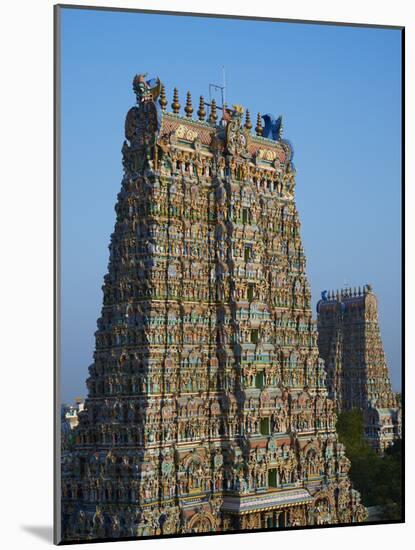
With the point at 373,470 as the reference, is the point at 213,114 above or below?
above

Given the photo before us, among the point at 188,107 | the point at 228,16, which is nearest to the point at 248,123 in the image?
the point at 188,107

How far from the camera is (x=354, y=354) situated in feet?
130

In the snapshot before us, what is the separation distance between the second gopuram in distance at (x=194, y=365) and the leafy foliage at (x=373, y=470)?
1.42ft

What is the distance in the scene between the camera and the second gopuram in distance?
2788 cm

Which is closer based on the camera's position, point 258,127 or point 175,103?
point 175,103

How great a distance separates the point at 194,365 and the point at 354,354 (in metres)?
11.5

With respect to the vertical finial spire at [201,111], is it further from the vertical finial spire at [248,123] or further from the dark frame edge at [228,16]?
the dark frame edge at [228,16]

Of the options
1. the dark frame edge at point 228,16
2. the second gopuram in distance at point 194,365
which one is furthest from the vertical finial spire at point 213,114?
the dark frame edge at point 228,16

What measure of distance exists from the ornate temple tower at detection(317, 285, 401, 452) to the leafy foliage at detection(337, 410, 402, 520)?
5.49 feet

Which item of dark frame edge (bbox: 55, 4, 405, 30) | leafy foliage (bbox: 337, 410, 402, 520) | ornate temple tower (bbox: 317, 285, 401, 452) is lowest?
leafy foliage (bbox: 337, 410, 402, 520)

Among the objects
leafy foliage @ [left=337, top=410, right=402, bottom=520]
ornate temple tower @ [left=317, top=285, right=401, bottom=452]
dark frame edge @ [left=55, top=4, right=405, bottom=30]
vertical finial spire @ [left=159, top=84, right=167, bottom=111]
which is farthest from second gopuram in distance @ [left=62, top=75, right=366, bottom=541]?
ornate temple tower @ [left=317, top=285, right=401, bottom=452]

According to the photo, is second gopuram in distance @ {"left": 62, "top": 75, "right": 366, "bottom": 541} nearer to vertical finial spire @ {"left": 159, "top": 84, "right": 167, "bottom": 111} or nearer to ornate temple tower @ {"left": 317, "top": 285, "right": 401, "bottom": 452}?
vertical finial spire @ {"left": 159, "top": 84, "right": 167, "bottom": 111}

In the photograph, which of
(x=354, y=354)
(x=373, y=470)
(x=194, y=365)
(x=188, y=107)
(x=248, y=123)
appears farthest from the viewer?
(x=354, y=354)

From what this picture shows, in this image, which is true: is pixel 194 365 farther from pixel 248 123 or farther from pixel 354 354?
pixel 354 354
